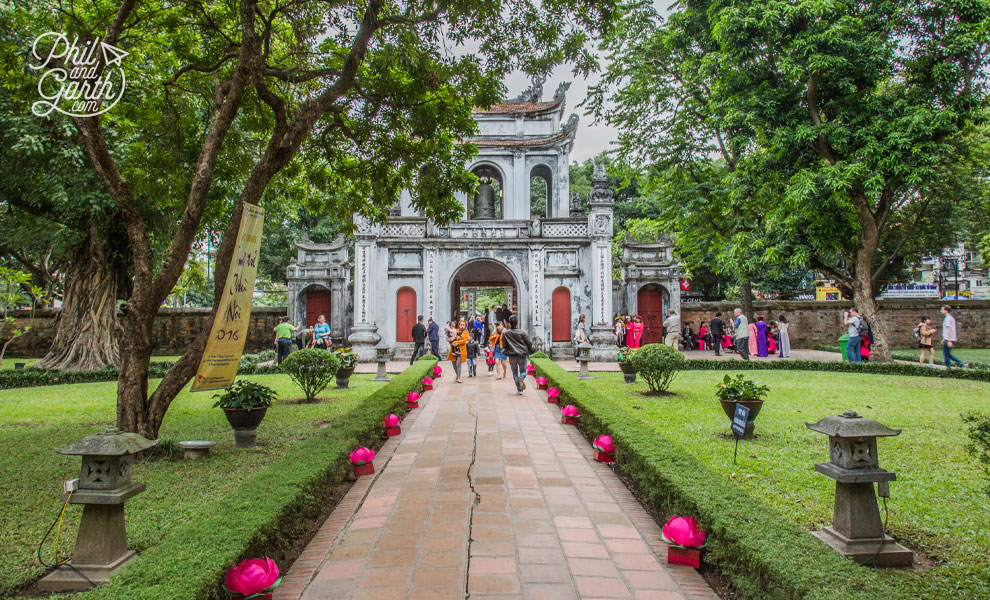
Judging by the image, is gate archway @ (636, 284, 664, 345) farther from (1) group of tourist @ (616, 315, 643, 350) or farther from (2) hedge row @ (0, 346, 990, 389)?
(2) hedge row @ (0, 346, 990, 389)

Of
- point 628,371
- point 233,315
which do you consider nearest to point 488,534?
point 233,315

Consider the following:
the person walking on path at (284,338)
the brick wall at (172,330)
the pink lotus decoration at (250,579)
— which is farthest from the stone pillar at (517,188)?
the pink lotus decoration at (250,579)

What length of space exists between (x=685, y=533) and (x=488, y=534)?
54.5 inches

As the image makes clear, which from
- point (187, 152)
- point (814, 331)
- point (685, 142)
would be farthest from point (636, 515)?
point (814, 331)

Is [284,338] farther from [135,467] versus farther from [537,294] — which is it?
[135,467]

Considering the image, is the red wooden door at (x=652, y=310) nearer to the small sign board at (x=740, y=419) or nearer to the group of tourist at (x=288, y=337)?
the group of tourist at (x=288, y=337)

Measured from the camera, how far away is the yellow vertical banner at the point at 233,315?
17.7 ft

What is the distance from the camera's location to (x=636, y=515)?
4559 millimetres

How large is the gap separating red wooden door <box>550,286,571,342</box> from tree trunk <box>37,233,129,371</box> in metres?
13.0

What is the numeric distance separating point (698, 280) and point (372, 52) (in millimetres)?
30285

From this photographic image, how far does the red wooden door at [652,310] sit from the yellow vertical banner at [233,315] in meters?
17.7

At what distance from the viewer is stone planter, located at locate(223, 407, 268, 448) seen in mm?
6346

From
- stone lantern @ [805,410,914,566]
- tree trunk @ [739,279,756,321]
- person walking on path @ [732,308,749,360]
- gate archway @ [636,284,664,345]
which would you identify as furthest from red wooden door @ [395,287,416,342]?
stone lantern @ [805,410,914,566]

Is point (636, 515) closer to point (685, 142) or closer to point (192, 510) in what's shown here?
point (192, 510)
